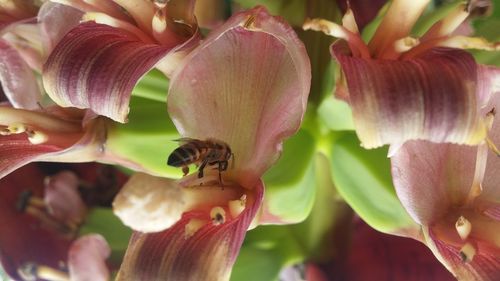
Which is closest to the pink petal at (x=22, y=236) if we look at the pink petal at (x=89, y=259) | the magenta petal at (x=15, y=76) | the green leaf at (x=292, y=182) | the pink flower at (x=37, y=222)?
the pink flower at (x=37, y=222)

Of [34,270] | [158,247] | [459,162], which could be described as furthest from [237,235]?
[34,270]

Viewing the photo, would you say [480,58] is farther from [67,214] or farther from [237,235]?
[67,214]

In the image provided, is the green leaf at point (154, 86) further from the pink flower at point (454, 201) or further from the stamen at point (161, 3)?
the pink flower at point (454, 201)

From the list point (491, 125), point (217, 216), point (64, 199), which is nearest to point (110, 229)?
point (64, 199)

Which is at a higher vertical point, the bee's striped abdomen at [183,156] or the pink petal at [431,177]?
the bee's striped abdomen at [183,156]

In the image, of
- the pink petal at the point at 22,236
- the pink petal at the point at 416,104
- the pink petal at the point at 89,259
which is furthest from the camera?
the pink petal at the point at 22,236
